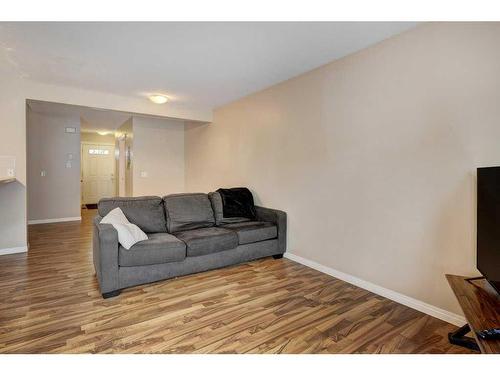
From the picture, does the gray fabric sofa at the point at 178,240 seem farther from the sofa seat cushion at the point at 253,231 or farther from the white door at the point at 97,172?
the white door at the point at 97,172

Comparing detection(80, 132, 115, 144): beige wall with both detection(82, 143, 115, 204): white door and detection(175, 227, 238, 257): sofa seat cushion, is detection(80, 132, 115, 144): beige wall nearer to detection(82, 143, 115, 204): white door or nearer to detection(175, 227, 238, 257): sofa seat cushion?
detection(82, 143, 115, 204): white door

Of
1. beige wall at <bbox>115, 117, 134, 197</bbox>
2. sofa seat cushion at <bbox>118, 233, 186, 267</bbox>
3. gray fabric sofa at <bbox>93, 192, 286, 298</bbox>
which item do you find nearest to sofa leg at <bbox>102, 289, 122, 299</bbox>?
gray fabric sofa at <bbox>93, 192, 286, 298</bbox>

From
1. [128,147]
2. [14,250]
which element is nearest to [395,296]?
[14,250]

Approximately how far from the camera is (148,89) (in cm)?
404

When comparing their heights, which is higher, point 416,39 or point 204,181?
point 416,39

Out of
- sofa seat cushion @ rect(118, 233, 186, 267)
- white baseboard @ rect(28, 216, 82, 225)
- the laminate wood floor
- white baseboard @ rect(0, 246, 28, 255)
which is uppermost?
sofa seat cushion @ rect(118, 233, 186, 267)

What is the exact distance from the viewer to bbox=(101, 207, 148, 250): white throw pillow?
261 centimetres

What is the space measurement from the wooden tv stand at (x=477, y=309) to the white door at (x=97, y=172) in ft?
30.7

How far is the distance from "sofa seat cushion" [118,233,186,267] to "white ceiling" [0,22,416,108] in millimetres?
1943

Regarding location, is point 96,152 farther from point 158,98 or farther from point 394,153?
point 394,153

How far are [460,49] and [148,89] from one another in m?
3.69

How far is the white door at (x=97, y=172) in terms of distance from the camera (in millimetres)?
8562
